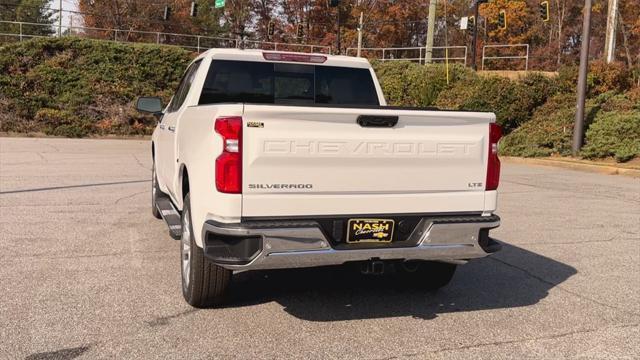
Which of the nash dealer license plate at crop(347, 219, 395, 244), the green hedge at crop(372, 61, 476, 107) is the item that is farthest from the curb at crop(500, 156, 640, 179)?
the nash dealer license plate at crop(347, 219, 395, 244)

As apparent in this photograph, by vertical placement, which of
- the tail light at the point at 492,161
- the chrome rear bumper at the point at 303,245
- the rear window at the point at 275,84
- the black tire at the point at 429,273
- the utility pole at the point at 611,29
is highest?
the utility pole at the point at 611,29

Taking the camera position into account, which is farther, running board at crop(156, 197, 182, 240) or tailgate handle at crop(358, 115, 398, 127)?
running board at crop(156, 197, 182, 240)

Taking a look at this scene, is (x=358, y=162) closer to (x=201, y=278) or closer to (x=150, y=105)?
(x=201, y=278)

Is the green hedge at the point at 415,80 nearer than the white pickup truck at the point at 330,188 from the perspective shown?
No

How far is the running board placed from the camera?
5.00m

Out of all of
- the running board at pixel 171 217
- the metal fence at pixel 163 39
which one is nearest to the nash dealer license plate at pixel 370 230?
the running board at pixel 171 217

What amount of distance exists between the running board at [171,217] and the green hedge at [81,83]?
21.1 m

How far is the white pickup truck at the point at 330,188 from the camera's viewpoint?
370 cm

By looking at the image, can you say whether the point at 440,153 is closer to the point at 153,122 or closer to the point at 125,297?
the point at 125,297

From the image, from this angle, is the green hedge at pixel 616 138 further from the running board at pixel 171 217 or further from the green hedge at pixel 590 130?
the running board at pixel 171 217

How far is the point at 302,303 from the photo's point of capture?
15.6 feet

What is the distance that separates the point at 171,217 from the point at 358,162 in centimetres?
234

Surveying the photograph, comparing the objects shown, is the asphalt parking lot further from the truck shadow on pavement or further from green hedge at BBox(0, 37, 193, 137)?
green hedge at BBox(0, 37, 193, 137)

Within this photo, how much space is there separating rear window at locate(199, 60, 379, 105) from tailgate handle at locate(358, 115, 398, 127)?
175 centimetres
